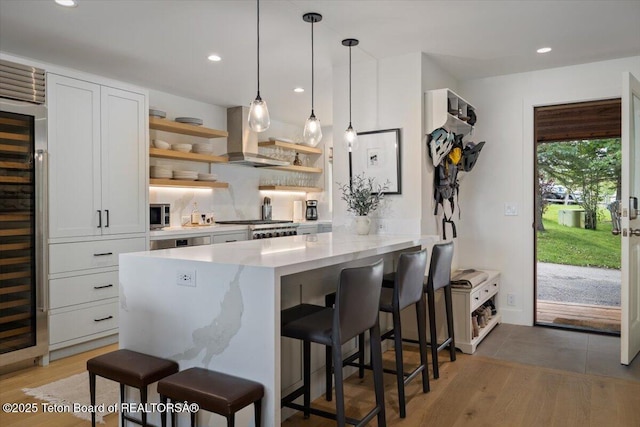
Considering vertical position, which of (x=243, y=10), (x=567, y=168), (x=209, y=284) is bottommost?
(x=209, y=284)

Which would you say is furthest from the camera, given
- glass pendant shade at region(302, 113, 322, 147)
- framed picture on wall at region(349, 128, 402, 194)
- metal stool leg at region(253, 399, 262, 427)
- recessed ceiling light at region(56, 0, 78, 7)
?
framed picture on wall at region(349, 128, 402, 194)

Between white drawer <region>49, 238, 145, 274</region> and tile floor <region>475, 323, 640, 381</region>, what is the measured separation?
10.4 ft

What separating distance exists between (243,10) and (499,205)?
10.2 ft

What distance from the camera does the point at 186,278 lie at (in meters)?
2.13

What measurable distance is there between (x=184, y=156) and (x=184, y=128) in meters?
0.32

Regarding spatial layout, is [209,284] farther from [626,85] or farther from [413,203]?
[626,85]

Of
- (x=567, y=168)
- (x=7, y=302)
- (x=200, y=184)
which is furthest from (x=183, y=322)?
(x=567, y=168)

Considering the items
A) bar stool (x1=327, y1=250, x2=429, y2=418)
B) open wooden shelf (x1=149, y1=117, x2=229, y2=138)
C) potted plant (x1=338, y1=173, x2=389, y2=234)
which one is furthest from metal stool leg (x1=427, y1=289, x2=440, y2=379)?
open wooden shelf (x1=149, y1=117, x2=229, y2=138)

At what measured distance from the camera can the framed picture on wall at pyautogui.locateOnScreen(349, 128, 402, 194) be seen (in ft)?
13.2

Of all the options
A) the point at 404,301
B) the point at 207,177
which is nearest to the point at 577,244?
the point at 404,301

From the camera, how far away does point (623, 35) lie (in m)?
3.52

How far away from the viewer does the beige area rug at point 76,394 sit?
2.75 meters

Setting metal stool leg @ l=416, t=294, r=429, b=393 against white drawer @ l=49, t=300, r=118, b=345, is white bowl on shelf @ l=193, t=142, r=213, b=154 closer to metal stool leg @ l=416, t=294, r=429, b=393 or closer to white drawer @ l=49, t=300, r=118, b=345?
white drawer @ l=49, t=300, r=118, b=345


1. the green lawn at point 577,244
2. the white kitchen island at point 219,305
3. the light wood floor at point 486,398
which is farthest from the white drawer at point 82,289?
the green lawn at point 577,244
